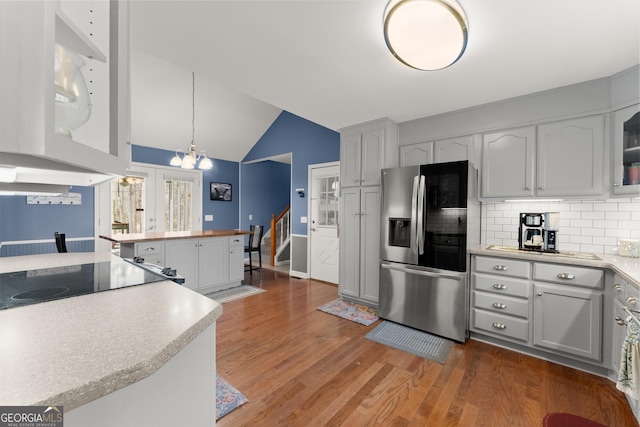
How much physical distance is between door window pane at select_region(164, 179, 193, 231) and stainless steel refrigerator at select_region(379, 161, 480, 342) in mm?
4680

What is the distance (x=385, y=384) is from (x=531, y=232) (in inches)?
81.1

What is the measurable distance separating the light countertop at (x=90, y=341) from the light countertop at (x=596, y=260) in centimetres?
231

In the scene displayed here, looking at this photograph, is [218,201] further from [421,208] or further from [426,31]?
[426,31]

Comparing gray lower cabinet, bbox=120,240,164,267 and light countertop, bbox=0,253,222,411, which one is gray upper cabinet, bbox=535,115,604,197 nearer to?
light countertop, bbox=0,253,222,411

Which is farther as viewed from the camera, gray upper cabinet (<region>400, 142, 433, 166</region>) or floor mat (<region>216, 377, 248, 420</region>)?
gray upper cabinet (<region>400, 142, 433, 166</region>)

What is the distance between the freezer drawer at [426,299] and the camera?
2588 mm

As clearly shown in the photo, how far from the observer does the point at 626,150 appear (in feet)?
7.14

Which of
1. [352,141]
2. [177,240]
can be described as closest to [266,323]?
[177,240]

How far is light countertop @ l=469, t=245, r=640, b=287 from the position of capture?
1.71m

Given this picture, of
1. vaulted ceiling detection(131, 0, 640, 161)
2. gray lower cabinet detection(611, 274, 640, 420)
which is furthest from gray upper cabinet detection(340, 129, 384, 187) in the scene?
gray lower cabinet detection(611, 274, 640, 420)

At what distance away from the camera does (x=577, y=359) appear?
7.08 ft

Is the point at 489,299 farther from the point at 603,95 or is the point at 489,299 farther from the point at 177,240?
the point at 177,240

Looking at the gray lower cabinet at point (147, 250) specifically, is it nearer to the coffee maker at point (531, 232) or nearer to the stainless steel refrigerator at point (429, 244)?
the stainless steel refrigerator at point (429, 244)
